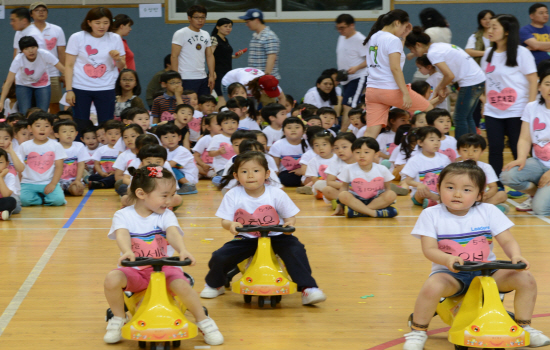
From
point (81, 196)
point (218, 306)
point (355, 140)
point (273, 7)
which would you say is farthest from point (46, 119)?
point (273, 7)

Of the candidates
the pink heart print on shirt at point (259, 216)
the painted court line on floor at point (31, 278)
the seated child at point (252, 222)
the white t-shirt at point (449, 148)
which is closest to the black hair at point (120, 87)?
the painted court line on floor at point (31, 278)

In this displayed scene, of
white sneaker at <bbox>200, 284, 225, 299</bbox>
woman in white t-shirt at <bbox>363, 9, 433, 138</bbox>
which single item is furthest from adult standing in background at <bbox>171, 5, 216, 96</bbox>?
white sneaker at <bbox>200, 284, 225, 299</bbox>

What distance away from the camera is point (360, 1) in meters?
12.9

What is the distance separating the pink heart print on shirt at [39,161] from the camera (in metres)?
7.29

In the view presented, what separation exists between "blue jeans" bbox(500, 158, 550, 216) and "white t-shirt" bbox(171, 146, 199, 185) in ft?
11.4

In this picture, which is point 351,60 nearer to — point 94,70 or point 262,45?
point 262,45

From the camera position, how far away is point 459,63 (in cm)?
788

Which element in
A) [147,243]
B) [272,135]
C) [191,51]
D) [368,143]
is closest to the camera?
[147,243]

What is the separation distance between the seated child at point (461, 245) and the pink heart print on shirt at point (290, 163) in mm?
4898

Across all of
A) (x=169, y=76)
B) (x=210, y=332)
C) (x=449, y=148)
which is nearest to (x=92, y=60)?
(x=169, y=76)

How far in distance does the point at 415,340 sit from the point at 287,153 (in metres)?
5.23

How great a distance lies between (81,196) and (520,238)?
487cm

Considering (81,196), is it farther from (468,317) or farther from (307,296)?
(468,317)

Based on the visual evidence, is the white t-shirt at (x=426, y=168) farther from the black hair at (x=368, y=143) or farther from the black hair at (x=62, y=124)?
the black hair at (x=62, y=124)
